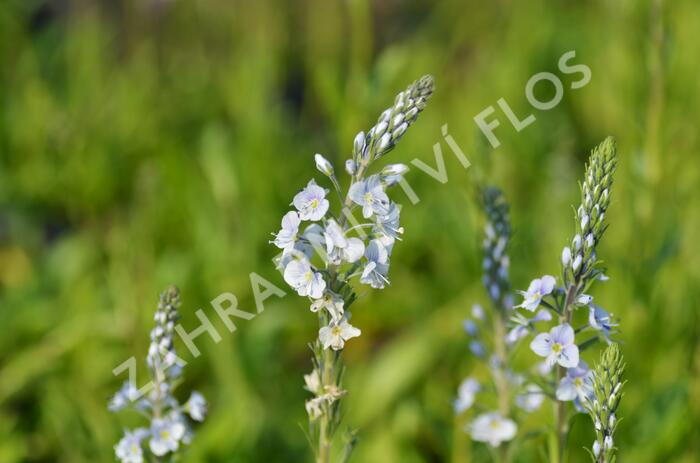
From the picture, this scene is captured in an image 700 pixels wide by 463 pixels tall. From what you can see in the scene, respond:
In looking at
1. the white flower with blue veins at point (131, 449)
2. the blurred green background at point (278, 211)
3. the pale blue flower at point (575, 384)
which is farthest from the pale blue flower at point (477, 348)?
the white flower with blue veins at point (131, 449)

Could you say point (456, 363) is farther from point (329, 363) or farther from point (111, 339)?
point (329, 363)

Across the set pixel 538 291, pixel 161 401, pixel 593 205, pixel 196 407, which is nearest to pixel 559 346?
pixel 538 291

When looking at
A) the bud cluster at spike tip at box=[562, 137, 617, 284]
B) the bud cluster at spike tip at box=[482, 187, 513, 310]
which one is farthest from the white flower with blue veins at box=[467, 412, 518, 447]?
the bud cluster at spike tip at box=[562, 137, 617, 284]

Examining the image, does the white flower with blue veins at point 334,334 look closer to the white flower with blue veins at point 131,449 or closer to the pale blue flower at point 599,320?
the pale blue flower at point 599,320

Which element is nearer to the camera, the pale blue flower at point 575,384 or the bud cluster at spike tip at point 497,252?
the pale blue flower at point 575,384

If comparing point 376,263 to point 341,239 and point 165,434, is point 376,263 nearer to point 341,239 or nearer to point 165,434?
point 341,239

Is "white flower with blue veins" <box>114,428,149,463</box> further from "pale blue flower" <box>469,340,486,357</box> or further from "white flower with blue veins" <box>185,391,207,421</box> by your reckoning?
"pale blue flower" <box>469,340,486,357</box>
